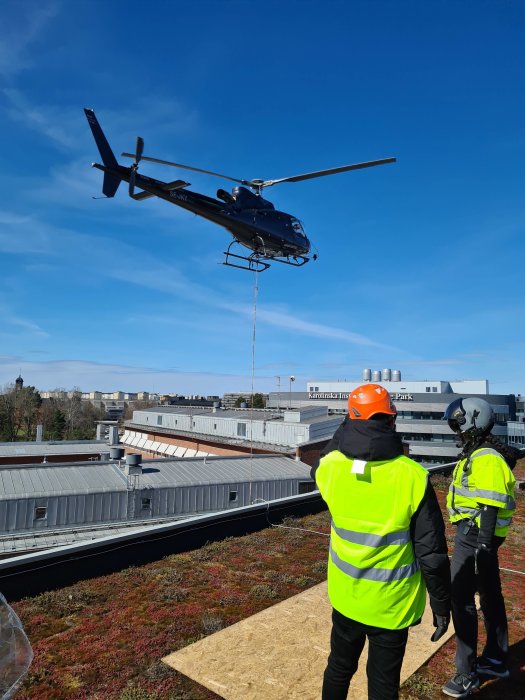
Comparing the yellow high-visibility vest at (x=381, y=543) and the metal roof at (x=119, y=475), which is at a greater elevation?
the yellow high-visibility vest at (x=381, y=543)

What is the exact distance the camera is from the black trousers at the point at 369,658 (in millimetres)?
2965

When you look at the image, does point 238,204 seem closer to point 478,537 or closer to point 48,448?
point 478,537

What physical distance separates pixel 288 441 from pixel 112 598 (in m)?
26.6

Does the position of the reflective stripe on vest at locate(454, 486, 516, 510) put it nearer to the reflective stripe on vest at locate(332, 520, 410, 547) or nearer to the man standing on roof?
the man standing on roof

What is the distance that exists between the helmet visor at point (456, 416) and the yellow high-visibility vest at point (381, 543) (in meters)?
1.78

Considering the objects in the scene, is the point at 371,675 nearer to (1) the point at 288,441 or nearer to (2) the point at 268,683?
(2) the point at 268,683

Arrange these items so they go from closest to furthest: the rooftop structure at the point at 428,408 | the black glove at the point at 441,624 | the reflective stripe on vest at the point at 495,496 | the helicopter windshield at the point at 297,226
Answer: the black glove at the point at 441,624, the reflective stripe on vest at the point at 495,496, the helicopter windshield at the point at 297,226, the rooftop structure at the point at 428,408

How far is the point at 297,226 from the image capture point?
22.3 m

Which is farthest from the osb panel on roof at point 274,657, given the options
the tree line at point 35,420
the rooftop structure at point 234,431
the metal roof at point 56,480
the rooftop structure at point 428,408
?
the tree line at point 35,420

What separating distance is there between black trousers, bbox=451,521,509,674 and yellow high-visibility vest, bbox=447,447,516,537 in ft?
0.42

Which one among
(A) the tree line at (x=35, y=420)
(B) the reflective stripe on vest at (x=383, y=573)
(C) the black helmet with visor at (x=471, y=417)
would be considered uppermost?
(C) the black helmet with visor at (x=471, y=417)

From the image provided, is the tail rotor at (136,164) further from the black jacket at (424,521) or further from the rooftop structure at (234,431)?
the black jacket at (424,521)

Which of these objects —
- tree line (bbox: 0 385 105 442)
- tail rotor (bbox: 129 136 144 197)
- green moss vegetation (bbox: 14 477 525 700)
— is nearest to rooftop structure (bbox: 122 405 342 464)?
tail rotor (bbox: 129 136 144 197)

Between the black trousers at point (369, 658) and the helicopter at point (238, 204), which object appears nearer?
the black trousers at point (369, 658)
